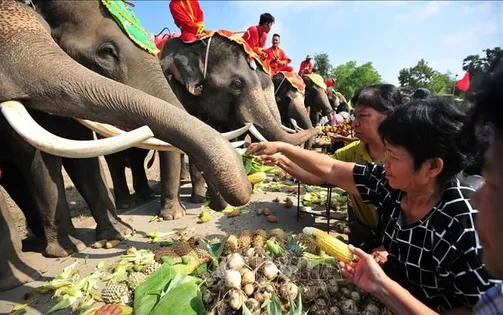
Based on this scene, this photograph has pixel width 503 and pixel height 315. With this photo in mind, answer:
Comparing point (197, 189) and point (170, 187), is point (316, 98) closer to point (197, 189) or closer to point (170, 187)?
point (197, 189)

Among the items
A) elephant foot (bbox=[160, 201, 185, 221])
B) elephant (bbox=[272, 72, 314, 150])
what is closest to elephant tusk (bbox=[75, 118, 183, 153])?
elephant foot (bbox=[160, 201, 185, 221])

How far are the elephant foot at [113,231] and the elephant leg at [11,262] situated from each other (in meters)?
0.77

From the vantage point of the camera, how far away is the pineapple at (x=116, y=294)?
2.43 metres

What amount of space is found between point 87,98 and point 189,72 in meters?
2.84

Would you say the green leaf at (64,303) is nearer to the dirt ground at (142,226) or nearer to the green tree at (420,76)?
the dirt ground at (142,226)

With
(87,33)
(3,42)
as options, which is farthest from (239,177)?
(87,33)

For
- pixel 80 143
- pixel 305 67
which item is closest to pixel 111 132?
pixel 80 143

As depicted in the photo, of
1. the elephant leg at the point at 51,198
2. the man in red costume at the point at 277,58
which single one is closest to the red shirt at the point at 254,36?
the man in red costume at the point at 277,58

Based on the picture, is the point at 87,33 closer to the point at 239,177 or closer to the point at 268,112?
the point at 239,177

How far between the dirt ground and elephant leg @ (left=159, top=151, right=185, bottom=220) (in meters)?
0.12

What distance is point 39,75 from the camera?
252 cm

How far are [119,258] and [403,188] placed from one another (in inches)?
99.4

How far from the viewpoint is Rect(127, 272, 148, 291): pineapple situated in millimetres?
2545

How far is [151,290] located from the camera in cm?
232
